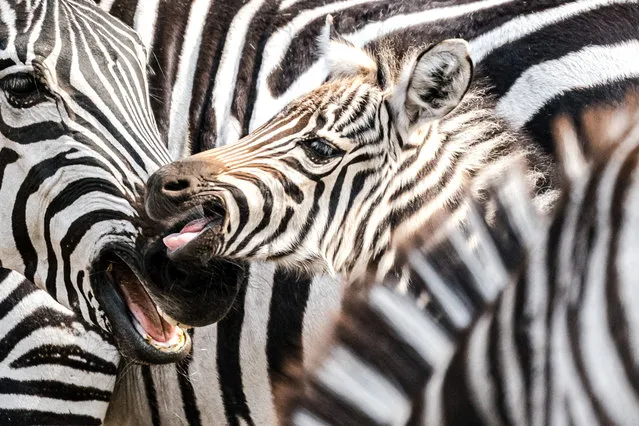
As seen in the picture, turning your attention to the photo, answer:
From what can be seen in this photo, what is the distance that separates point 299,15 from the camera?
552cm

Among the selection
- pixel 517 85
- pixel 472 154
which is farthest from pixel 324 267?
pixel 517 85

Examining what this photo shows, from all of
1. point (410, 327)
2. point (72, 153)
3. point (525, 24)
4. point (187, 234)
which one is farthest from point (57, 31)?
point (410, 327)

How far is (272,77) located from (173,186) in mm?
1347

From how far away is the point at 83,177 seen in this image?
4480mm

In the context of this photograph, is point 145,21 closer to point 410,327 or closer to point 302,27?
point 302,27

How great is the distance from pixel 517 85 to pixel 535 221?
3.41m

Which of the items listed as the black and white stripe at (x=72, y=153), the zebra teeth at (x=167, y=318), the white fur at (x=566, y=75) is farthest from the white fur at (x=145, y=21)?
the white fur at (x=566, y=75)

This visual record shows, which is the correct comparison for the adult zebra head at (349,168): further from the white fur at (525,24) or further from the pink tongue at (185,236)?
the white fur at (525,24)

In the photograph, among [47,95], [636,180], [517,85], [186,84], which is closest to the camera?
[636,180]

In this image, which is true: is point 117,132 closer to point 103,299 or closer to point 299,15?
point 103,299

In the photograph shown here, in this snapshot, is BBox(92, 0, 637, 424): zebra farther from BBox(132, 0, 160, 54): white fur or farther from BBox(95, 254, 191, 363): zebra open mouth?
BBox(95, 254, 191, 363): zebra open mouth

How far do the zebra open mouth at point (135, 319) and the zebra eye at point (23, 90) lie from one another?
2.37ft

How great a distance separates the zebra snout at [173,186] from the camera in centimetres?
419

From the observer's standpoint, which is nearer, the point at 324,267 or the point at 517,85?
the point at 324,267
